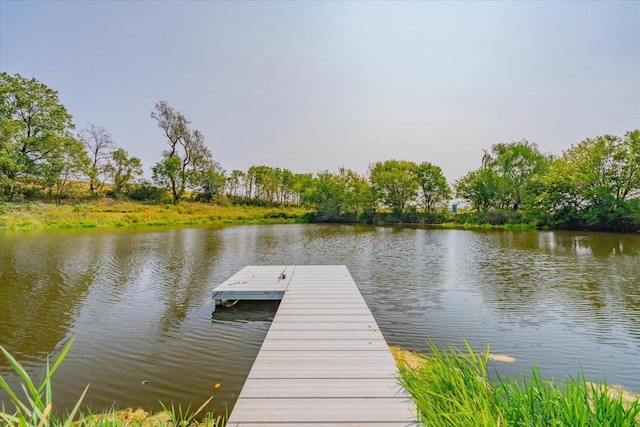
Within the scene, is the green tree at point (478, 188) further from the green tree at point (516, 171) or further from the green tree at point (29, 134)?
the green tree at point (29, 134)

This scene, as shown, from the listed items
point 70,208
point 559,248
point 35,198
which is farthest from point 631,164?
point 35,198

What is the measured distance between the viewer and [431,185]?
3912 centimetres

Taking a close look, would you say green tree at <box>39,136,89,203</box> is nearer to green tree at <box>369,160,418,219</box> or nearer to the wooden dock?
green tree at <box>369,160,418,219</box>

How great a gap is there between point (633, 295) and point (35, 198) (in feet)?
130

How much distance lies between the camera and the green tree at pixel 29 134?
26.6m

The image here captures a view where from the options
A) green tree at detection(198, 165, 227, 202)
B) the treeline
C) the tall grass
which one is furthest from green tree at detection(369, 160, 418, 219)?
the tall grass

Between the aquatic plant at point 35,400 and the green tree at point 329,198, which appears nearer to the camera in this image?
the aquatic plant at point 35,400

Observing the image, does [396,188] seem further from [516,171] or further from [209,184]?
[209,184]

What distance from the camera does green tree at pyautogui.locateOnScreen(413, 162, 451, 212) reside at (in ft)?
128

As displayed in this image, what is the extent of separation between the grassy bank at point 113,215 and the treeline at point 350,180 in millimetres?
2975

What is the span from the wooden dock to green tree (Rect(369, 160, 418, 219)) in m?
35.0

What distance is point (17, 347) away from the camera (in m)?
4.67

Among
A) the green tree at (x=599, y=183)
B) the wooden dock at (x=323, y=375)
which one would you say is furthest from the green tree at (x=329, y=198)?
the wooden dock at (x=323, y=375)

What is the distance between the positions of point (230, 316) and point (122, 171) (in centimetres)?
3733
